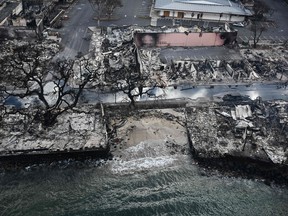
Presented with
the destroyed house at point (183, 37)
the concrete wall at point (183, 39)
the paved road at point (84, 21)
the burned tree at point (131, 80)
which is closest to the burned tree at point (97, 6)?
the paved road at point (84, 21)

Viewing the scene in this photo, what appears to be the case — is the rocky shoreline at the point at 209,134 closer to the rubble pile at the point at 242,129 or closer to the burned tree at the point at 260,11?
the rubble pile at the point at 242,129

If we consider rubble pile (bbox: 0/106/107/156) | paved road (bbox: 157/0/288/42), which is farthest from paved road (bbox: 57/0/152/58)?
rubble pile (bbox: 0/106/107/156)

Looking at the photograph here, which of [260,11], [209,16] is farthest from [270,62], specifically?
[260,11]

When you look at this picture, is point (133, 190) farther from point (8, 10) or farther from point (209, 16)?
point (8, 10)

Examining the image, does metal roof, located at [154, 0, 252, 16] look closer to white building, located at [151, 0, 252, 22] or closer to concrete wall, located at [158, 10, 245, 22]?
white building, located at [151, 0, 252, 22]

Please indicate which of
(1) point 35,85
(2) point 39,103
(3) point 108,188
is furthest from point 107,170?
(1) point 35,85

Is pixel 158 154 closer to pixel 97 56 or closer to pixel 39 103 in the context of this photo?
pixel 39 103

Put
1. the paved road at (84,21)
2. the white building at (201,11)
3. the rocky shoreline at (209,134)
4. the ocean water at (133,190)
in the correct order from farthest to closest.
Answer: the white building at (201,11) → the paved road at (84,21) → the rocky shoreline at (209,134) → the ocean water at (133,190)
